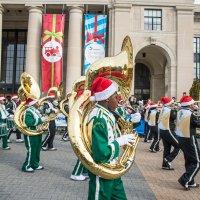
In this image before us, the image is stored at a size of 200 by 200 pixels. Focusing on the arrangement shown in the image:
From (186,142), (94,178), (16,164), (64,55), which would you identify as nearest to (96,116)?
(94,178)

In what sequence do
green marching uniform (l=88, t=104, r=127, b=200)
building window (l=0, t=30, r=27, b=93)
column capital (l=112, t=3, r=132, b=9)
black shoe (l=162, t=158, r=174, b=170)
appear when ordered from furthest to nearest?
building window (l=0, t=30, r=27, b=93) → column capital (l=112, t=3, r=132, b=9) → black shoe (l=162, t=158, r=174, b=170) → green marching uniform (l=88, t=104, r=127, b=200)

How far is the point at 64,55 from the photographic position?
36.4 meters

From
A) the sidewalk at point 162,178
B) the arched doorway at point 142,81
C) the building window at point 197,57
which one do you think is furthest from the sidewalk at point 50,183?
the building window at point 197,57

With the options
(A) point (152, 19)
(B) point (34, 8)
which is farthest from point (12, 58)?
(A) point (152, 19)

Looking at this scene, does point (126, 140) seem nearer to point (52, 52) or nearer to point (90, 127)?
point (90, 127)

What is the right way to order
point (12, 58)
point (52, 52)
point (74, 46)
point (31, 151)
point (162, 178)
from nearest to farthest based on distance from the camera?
point (162, 178), point (31, 151), point (52, 52), point (74, 46), point (12, 58)

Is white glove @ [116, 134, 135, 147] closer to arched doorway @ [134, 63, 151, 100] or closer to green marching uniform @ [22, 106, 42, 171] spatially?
green marching uniform @ [22, 106, 42, 171]

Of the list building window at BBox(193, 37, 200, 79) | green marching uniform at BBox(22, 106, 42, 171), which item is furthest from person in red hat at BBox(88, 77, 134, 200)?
building window at BBox(193, 37, 200, 79)

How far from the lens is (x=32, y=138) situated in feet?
35.4

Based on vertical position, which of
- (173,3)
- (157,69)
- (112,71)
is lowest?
(112,71)

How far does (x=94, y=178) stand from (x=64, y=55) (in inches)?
1271

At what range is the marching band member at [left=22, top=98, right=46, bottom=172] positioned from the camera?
10656mm

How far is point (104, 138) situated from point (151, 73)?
35.9 metres

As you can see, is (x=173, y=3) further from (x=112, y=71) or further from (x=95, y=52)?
(x=112, y=71)
